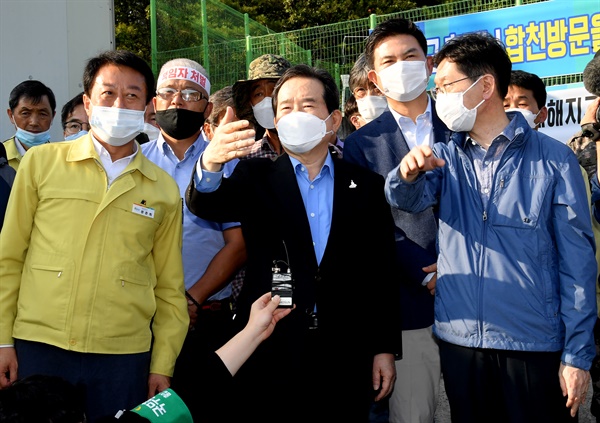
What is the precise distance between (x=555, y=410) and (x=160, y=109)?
258cm

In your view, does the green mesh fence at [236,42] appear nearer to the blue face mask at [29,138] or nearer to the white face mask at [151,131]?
the white face mask at [151,131]

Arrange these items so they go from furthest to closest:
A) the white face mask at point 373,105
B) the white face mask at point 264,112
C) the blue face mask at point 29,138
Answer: the blue face mask at point 29,138 < the white face mask at point 373,105 < the white face mask at point 264,112

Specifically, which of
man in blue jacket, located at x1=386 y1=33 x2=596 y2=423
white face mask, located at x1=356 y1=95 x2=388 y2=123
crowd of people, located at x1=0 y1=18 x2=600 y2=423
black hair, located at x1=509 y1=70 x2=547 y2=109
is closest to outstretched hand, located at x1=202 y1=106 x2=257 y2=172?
crowd of people, located at x1=0 y1=18 x2=600 y2=423

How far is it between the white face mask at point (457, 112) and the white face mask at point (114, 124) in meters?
1.42

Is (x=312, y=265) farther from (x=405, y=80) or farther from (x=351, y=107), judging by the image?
(x=351, y=107)

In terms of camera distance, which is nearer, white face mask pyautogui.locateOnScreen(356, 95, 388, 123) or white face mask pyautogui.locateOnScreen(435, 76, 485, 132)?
white face mask pyautogui.locateOnScreen(435, 76, 485, 132)

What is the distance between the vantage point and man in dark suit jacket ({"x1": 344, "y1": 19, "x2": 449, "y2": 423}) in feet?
10.7

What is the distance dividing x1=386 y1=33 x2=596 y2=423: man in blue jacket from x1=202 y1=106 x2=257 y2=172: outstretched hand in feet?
2.00

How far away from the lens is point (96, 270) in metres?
2.88

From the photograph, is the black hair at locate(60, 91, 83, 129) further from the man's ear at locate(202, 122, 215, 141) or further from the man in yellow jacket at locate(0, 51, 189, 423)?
the man in yellow jacket at locate(0, 51, 189, 423)

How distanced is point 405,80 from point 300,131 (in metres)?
0.82

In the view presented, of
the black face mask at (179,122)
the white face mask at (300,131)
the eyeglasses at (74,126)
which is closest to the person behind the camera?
the white face mask at (300,131)

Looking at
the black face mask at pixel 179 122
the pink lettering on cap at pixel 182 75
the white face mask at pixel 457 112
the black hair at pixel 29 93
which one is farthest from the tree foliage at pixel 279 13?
the white face mask at pixel 457 112

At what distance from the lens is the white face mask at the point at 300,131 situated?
308 centimetres
